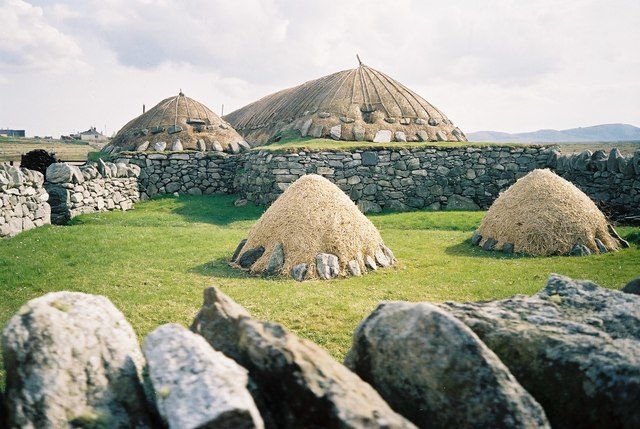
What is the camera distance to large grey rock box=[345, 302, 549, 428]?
2900mm

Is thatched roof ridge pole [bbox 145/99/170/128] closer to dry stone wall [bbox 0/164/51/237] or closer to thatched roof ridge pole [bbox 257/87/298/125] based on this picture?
thatched roof ridge pole [bbox 257/87/298/125]

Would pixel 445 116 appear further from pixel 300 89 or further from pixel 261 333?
pixel 261 333

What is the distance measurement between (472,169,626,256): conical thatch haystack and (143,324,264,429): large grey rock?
32.0 ft

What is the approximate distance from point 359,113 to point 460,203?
7.65 metres

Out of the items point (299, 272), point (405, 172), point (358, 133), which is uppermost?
point (358, 133)

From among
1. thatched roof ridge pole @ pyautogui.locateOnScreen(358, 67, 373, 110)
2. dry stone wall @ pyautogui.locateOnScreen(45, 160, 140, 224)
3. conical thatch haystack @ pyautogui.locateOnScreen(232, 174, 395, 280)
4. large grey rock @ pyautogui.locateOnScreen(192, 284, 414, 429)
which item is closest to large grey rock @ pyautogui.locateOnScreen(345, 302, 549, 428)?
large grey rock @ pyautogui.locateOnScreen(192, 284, 414, 429)

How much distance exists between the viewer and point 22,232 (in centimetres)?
1306

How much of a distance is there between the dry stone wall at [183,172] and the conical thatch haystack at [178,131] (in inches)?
41.8

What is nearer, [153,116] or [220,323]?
[220,323]

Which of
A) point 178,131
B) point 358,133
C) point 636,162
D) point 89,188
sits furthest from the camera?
point 178,131

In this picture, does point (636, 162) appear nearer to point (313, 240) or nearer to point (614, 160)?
point (614, 160)

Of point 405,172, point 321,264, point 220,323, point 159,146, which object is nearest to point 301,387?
point 220,323

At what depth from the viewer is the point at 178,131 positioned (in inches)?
999

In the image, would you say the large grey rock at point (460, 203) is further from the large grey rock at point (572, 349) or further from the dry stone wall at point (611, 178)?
the large grey rock at point (572, 349)
